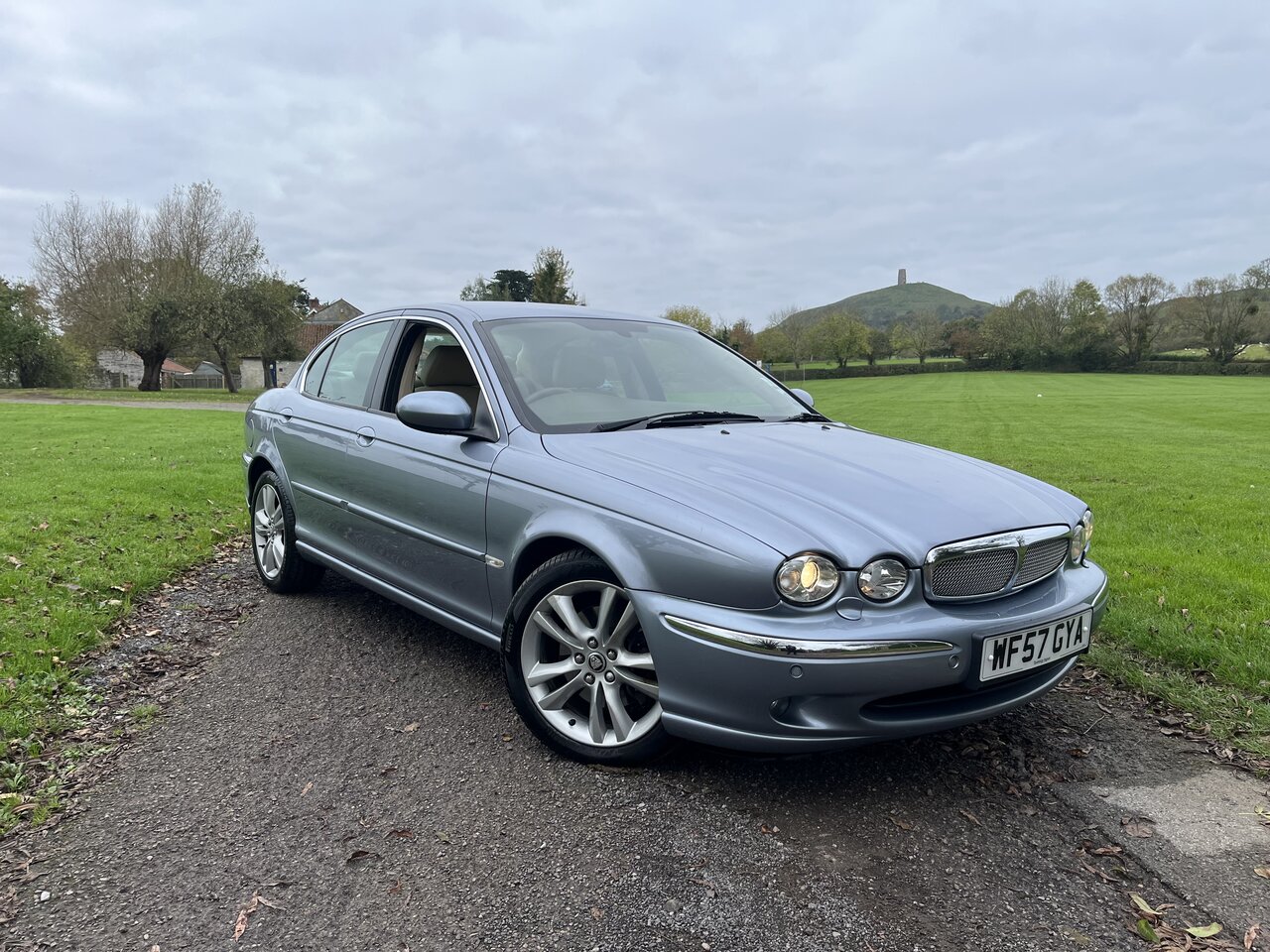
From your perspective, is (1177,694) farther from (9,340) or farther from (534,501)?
(9,340)

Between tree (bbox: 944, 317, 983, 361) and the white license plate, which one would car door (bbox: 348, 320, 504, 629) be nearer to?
the white license plate

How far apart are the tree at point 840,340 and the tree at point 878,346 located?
854 mm

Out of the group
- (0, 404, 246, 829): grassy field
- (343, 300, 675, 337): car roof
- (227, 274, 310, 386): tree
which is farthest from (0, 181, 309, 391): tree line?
(343, 300, 675, 337): car roof

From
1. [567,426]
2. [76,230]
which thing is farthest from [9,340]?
[567,426]

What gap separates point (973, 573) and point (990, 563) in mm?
81

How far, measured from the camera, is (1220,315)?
6781 centimetres

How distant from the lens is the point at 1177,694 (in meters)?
3.72

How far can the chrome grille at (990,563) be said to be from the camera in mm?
2670

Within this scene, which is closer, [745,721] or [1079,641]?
[745,721]

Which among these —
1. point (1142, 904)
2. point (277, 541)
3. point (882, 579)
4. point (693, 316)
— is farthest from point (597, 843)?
point (693, 316)

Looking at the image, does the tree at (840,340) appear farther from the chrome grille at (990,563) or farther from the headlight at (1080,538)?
the chrome grille at (990,563)

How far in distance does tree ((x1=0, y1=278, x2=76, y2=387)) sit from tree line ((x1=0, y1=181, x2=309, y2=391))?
2.53m

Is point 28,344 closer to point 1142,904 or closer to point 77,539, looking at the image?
point 77,539

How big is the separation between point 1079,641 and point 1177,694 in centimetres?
111
